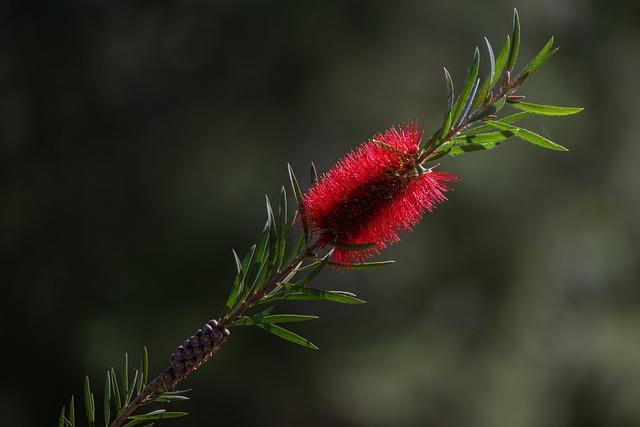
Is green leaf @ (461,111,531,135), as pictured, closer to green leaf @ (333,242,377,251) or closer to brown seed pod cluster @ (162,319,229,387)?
green leaf @ (333,242,377,251)

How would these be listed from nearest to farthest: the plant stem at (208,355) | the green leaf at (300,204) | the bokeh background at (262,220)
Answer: the plant stem at (208,355)
the green leaf at (300,204)
the bokeh background at (262,220)

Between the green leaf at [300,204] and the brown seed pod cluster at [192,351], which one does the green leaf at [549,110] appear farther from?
the brown seed pod cluster at [192,351]

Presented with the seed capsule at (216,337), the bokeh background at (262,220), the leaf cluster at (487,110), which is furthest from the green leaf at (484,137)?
the bokeh background at (262,220)

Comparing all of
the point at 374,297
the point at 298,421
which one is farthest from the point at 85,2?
the point at 298,421

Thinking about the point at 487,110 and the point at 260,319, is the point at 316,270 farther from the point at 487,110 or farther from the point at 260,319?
the point at 487,110

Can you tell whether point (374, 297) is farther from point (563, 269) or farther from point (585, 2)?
point (585, 2)

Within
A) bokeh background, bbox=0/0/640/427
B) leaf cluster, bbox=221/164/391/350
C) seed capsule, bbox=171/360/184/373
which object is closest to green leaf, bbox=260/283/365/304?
leaf cluster, bbox=221/164/391/350
